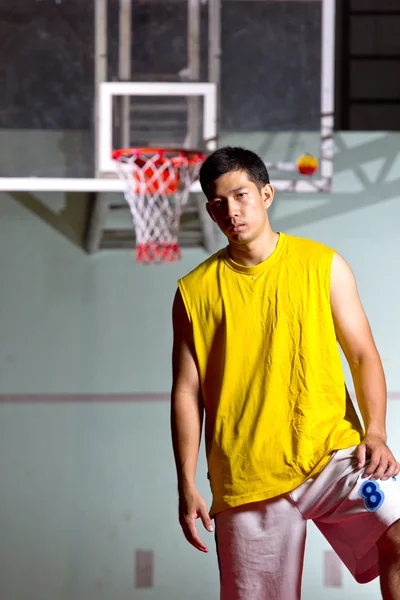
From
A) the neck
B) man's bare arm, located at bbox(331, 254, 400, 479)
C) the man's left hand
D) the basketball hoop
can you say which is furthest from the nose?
the basketball hoop

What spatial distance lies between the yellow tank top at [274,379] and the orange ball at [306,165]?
1.97 meters

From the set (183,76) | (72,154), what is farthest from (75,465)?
(183,76)

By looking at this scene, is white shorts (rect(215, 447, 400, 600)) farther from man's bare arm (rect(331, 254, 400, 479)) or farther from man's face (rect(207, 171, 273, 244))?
man's face (rect(207, 171, 273, 244))

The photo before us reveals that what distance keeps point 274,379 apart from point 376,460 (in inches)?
13.3

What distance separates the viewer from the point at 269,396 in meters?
2.25

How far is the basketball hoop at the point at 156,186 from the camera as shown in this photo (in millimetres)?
4082

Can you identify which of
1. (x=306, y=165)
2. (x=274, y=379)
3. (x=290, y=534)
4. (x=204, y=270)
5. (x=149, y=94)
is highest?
(x=149, y=94)

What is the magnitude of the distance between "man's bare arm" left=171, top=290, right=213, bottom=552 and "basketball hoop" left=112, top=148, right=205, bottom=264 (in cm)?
179

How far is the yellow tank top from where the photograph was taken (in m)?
2.22

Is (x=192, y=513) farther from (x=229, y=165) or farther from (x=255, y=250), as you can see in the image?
(x=229, y=165)

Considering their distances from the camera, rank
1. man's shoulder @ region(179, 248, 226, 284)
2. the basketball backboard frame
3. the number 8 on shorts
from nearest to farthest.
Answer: the number 8 on shorts
man's shoulder @ region(179, 248, 226, 284)
the basketball backboard frame

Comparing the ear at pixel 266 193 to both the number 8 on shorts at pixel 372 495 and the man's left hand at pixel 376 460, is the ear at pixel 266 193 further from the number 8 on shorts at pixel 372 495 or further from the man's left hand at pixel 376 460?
the number 8 on shorts at pixel 372 495

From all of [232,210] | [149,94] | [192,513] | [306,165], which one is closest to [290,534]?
[192,513]

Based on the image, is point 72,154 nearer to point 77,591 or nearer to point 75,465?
point 75,465
